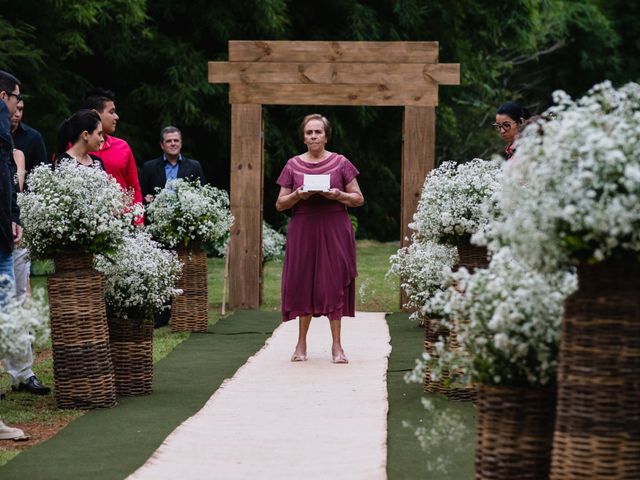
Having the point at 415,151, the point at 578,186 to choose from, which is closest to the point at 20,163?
the point at 578,186

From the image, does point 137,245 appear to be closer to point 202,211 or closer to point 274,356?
point 274,356

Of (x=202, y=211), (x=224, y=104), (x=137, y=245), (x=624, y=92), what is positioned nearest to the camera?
(x=624, y=92)

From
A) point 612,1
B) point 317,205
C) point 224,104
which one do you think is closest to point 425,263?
point 317,205

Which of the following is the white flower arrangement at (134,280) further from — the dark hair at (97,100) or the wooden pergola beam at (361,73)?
the wooden pergola beam at (361,73)

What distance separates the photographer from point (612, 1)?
124 feet

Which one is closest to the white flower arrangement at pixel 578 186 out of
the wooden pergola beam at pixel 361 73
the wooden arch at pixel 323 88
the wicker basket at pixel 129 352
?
the wicker basket at pixel 129 352

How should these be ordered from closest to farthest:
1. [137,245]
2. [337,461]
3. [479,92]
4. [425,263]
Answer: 1. [337,461]
2. [137,245]
3. [425,263]
4. [479,92]

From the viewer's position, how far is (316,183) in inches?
399

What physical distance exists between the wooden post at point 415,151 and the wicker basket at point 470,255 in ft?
18.0

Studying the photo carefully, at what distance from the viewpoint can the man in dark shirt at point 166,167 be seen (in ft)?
42.5

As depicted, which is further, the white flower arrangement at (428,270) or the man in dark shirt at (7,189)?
the white flower arrangement at (428,270)

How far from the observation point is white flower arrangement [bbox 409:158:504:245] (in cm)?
872

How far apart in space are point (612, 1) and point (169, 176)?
90.9ft

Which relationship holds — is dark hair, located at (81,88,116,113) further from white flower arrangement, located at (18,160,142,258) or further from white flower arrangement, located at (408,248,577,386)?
white flower arrangement, located at (408,248,577,386)
